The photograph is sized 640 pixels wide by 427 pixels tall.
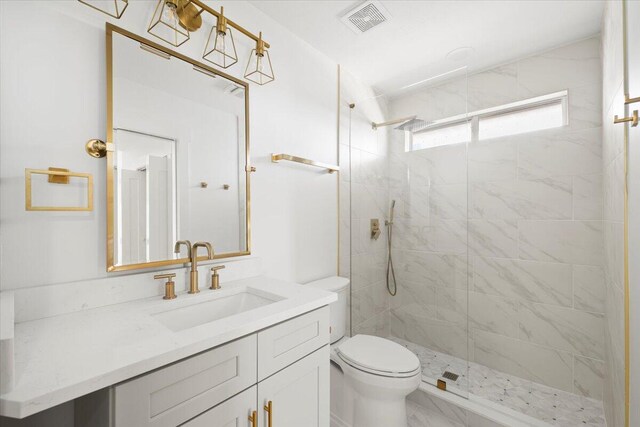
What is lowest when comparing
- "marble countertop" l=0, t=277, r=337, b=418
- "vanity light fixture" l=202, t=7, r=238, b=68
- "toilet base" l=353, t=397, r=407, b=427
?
"toilet base" l=353, t=397, r=407, b=427

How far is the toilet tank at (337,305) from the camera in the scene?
1810 millimetres

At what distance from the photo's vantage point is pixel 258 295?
1281 millimetres

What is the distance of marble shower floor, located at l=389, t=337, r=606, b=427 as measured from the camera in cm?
171

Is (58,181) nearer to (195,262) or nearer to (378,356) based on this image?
(195,262)

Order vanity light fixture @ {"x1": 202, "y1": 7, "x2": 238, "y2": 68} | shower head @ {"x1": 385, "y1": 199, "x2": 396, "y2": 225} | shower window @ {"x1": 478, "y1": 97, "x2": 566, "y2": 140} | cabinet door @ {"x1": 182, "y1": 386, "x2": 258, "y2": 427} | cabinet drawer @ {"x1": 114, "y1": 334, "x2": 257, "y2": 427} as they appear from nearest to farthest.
A: cabinet drawer @ {"x1": 114, "y1": 334, "x2": 257, "y2": 427}
cabinet door @ {"x1": 182, "y1": 386, "x2": 258, "y2": 427}
vanity light fixture @ {"x1": 202, "y1": 7, "x2": 238, "y2": 68}
shower window @ {"x1": 478, "y1": 97, "x2": 566, "y2": 140}
shower head @ {"x1": 385, "y1": 199, "x2": 396, "y2": 225}

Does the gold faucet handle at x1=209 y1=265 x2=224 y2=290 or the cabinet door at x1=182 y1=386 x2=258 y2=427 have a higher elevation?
the gold faucet handle at x1=209 y1=265 x2=224 y2=290

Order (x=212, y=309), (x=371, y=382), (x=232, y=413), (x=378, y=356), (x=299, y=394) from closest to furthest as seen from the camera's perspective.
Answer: (x=232, y=413), (x=299, y=394), (x=212, y=309), (x=371, y=382), (x=378, y=356)

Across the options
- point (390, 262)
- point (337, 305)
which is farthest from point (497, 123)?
point (337, 305)

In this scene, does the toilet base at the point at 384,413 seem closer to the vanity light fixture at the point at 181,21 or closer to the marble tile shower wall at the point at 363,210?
the marble tile shower wall at the point at 363,210

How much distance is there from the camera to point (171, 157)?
127 cm

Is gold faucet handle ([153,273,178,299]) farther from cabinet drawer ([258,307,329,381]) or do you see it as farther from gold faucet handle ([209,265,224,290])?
cabinet drawer ([258,307,329,381])

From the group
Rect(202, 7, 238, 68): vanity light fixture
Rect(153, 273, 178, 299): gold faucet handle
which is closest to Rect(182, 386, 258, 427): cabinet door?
Rect(153, 273, 178, 299): gold faucet handle

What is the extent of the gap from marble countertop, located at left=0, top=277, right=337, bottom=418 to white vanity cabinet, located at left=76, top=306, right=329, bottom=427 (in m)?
0.04

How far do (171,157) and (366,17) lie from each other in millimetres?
1404
